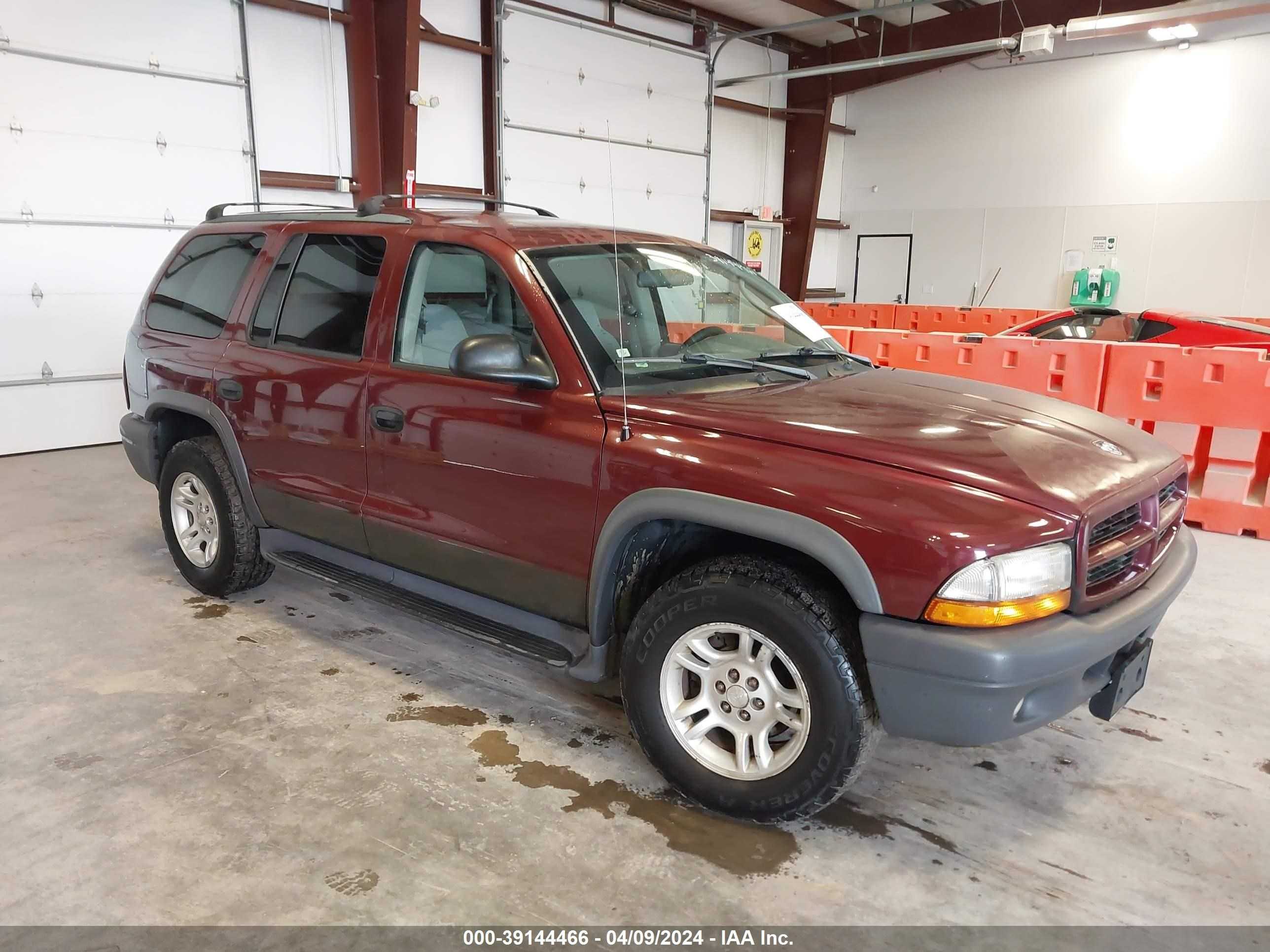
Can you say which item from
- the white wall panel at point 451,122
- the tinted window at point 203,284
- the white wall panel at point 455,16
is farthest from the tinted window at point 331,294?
the white wall panel at point 455,16

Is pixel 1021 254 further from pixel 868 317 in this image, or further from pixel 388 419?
pixel 388 419

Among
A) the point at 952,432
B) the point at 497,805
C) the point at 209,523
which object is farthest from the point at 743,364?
the point at 209,523

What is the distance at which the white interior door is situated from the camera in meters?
18.2

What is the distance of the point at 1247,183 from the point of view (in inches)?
546

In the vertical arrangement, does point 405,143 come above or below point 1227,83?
below

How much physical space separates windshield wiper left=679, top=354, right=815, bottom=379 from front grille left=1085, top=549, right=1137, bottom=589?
111 centimetres

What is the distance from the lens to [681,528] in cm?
271

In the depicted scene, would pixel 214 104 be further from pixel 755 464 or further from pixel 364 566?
pixel 755 464

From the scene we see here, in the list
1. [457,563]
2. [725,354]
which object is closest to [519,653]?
[457,563]

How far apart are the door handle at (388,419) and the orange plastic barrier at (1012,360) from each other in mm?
4117

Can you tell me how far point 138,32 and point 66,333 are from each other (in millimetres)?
2925

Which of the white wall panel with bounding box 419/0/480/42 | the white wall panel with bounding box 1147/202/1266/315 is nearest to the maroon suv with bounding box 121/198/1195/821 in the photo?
the white wall panel with bounding box 419/0/480/42

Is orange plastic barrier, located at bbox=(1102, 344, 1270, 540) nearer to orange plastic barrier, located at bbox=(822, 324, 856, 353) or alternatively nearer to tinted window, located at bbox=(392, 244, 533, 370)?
orange plastic barrier, located at bbox=(822, 324, 856, 353)

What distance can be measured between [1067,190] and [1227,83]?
2.70m
